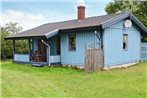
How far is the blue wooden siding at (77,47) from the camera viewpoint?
1698cm

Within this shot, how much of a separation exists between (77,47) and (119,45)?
115 inches

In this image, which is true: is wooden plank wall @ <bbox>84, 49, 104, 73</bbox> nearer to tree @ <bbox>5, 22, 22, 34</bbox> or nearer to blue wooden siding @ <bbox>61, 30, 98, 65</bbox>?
blue wooden siding @ <bbox>61, 30, 98, 65</bbox>

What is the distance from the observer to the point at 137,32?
789 inches

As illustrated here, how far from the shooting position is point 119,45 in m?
17.6

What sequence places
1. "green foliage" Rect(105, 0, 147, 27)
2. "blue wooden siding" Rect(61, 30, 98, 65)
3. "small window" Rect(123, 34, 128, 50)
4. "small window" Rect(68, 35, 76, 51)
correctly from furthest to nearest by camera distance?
"green foliage" Rect(105, 0, 147, 27) → "small window" Rect(123, 34, 128, 50) → "small window" Rect(68, 35, 76, 51) → "blue wooden siding" Rect(61, 30, 98, 65)

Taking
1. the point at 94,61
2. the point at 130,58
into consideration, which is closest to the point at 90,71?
the point at 94,61

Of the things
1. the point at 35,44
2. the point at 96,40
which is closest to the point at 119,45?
the point at 96,40

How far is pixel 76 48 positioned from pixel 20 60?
6.41 metres

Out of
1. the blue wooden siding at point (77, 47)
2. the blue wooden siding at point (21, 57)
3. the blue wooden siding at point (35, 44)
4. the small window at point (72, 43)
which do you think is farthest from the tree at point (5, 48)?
the small window at point (72, 43)

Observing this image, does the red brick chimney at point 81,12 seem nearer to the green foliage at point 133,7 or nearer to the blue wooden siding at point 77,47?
the blue wooden siding at point 77,47

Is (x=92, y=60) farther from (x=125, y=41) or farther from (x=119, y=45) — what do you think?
(x=125, y=41)

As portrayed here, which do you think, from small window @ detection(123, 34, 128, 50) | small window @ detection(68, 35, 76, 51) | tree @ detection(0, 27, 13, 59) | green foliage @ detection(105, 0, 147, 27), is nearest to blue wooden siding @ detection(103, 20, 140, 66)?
small window @ detection(123, 34, 128, 50)

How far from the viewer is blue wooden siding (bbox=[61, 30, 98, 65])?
16977 millimetres

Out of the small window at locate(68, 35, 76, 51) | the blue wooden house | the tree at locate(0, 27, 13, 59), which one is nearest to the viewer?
the blue wooden house
